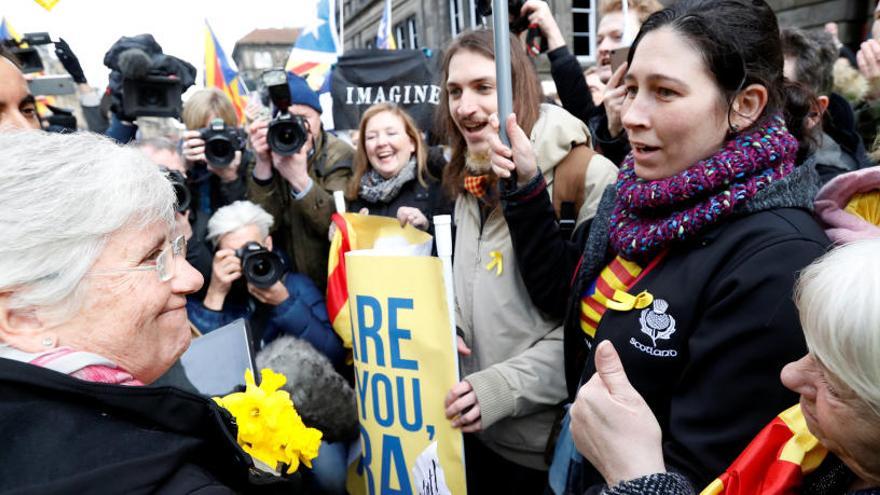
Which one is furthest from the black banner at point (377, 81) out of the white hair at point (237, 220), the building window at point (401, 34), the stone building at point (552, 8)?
the building window at point (401, 34)

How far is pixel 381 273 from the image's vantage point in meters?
2.08

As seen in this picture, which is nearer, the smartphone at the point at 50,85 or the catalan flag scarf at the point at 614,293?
the catalan flag scarf at the point at 614,293

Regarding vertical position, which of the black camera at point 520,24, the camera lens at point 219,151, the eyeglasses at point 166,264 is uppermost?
the black camera at point 520,24

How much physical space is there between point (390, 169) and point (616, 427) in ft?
7.85

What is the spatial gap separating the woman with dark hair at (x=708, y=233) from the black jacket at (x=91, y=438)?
0.78 m

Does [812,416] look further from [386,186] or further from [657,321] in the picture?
[386,186]

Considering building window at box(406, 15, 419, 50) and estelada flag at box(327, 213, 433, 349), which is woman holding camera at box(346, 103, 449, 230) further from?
building window at box(406, 15, 419, 50)

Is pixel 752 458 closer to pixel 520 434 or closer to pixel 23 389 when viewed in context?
pixel 520 434

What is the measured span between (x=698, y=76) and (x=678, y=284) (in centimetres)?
51

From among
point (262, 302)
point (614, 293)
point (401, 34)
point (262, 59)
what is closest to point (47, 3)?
point (262, 302)

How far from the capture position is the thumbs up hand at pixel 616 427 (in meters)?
1.09

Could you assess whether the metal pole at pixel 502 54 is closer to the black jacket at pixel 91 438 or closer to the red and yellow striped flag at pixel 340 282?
the red and yellow striped flag at pixel 340 282

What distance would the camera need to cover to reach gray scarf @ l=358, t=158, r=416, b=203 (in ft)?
10.5

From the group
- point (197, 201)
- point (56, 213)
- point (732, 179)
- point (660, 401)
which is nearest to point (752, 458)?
point (660, 401)
